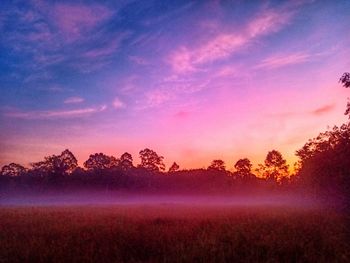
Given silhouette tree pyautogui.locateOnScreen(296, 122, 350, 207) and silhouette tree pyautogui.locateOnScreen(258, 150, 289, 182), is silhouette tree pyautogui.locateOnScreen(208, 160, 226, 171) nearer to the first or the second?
silhouette tree pyautogui.locateOnScreen(258, 150, 289, 182)

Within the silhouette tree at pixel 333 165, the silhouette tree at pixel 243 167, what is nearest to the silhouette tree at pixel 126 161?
the silhouette tree at pixel 243 167

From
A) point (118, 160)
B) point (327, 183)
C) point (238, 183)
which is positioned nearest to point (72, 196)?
point (118, 160)

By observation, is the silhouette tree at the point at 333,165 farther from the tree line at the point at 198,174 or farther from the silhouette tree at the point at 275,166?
the silhouette tree at the point at 275,166

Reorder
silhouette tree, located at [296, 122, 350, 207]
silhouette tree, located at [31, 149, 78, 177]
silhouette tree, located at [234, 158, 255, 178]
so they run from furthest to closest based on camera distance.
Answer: silhouette tree, located at [234, 158, 255, 178]
silhouette tree, located at [31, 149, 78, 177]
silhouette tree, located at [296, 122, 350, 207]

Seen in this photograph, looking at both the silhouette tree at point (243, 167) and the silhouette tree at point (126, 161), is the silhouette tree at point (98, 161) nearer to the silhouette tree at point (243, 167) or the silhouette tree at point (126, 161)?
the silhouette tree at point (126, 161)

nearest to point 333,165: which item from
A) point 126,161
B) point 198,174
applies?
point 198,174

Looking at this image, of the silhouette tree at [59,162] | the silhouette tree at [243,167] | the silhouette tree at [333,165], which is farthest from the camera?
the silhouette tree at [243,167]

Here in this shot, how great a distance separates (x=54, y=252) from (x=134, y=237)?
127 inches

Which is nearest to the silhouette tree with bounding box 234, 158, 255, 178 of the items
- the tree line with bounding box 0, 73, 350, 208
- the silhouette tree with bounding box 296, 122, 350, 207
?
the tree line with bounding box 0, 73, 350, 208

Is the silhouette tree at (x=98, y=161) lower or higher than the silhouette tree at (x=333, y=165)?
higher

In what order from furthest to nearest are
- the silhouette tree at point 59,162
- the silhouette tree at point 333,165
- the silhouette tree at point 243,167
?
1. the silhouette tree at point 243,167
2. the silhouette tree at point 59,162
3. the silhouette tree at point 333,165

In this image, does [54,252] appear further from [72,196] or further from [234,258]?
[72,196]

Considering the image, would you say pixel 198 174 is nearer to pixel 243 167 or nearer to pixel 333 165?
pixel 243 167

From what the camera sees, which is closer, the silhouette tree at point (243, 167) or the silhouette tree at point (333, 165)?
the silhouette tree at point (333, 165)
